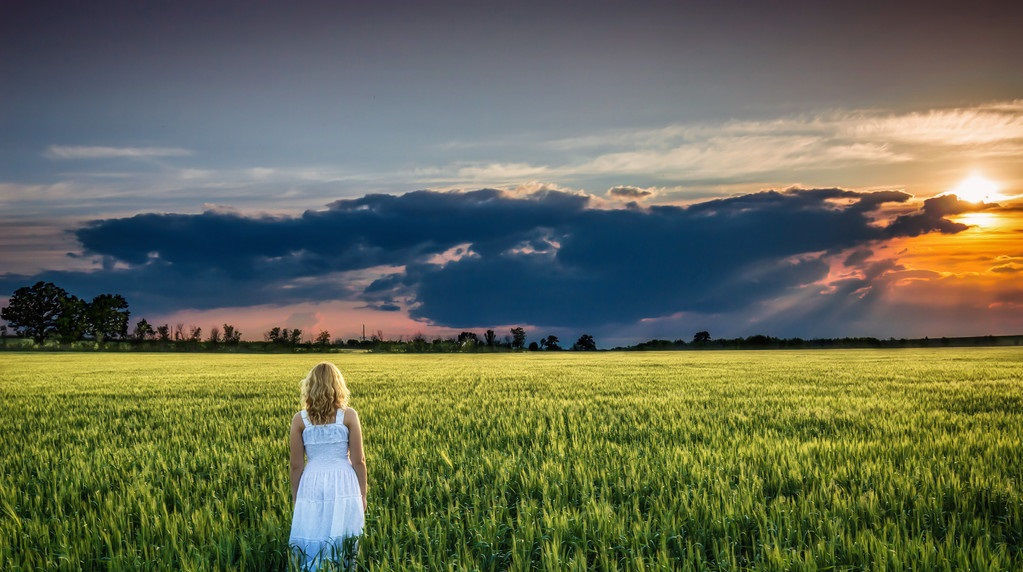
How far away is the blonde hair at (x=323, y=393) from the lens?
4809 mm

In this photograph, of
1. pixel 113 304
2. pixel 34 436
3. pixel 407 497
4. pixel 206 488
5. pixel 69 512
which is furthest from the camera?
pixel 113 304

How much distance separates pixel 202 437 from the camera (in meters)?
12.3

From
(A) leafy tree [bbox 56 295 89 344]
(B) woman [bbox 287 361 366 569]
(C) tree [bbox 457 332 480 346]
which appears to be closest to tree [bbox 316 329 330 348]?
(C) tree [bbox 457 332 480 346]

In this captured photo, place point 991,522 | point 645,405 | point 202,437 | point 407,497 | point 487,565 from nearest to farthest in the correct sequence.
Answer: point 487,565 → point 991,522 → point 407,497 → point 202,437 → point 645,405

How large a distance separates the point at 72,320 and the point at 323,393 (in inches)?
5988

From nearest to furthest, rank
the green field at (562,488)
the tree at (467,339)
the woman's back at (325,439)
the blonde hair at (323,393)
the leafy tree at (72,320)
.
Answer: the blonde hair at (323,393) → the woman's back at (325,439) → the green field at (562,488) → the tree at (467,339) → the leafy tree at (72,320)

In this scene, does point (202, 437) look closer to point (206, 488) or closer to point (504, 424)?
point (206, 488)

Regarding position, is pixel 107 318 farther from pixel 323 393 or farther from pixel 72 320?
pixel 323 393

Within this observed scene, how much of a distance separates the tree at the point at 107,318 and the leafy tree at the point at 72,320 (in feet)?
4.56

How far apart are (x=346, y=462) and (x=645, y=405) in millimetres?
12444

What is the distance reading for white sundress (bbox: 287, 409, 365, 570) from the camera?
4.84 m

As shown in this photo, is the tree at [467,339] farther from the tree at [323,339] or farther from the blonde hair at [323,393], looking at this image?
the blonde hair at [323,393]

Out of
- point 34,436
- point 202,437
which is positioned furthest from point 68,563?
point 34,436

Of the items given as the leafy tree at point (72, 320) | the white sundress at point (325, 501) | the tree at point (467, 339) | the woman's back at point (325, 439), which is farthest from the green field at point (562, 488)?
the leafy tree at point (72, 320)
